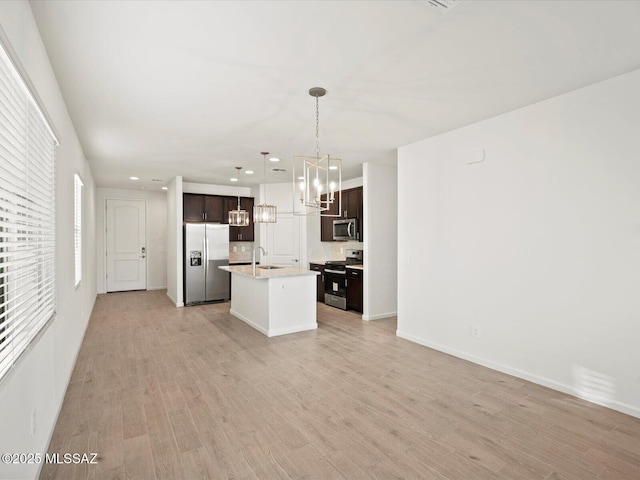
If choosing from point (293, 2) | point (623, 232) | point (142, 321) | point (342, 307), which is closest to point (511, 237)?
point (623, 232)

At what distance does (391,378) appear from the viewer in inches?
134

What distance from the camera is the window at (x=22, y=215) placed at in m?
1.58

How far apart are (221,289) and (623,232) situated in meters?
6.70

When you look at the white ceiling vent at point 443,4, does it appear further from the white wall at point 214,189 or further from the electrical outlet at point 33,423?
the white wall at point 214,189

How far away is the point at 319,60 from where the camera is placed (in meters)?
2.48

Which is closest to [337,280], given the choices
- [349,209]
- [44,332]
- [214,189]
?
[349,209]

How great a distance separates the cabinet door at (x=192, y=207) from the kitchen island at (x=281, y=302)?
9.34 ft

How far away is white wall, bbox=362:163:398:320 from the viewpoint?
571cm

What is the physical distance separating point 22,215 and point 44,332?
2.76 ft

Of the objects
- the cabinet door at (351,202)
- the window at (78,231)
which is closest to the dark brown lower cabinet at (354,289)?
the cabinet door at (351,202)

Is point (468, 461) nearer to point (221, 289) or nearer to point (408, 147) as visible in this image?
point (408, 147)

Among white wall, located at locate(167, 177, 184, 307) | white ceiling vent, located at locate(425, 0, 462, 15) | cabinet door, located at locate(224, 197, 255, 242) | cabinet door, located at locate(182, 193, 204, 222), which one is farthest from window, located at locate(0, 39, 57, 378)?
cabinet door, located at locate(224, 197, 255, 242)

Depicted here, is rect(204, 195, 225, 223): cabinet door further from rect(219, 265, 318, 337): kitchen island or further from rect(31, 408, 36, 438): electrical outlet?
rect(31, 408, 36, 438): electrical outlet

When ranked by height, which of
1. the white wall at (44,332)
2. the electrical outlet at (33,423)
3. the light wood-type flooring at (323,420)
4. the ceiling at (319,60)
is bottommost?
the light wood-type flooring at (323,420)
